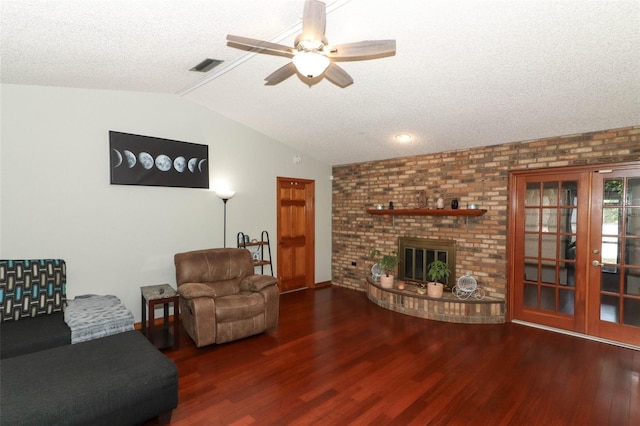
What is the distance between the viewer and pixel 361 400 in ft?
8.26

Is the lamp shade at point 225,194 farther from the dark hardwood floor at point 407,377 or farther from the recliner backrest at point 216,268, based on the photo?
the dark hardwood floor at point 407,377

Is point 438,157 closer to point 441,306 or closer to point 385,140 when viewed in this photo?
point 385,140

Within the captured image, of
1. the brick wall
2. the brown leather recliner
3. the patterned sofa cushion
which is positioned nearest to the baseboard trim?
the brick wall

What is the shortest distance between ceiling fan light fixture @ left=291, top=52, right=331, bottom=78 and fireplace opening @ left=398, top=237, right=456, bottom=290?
356 cm

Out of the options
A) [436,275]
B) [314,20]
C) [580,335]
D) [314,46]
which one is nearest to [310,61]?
[314,46]

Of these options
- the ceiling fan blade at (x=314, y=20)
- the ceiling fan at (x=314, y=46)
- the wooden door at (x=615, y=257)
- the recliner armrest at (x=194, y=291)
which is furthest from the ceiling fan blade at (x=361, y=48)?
the wooden door at (x=615, y=257)

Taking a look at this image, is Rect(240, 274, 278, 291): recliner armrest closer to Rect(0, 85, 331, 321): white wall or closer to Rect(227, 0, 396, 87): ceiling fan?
Rect(0, 85, 331, 321): white wall

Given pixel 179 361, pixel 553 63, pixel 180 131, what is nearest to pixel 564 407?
pixel 553 63

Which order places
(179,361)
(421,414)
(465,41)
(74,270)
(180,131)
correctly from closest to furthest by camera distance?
1. (421,414)
2. (465,41)
3. (179,361)
4. (74,270)
5. (180,131)

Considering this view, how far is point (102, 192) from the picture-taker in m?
3.72

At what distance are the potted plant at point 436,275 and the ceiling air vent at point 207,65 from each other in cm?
361

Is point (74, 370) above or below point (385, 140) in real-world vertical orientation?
below

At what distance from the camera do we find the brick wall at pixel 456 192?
12.3 ft

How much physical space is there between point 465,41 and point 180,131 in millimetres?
3458
